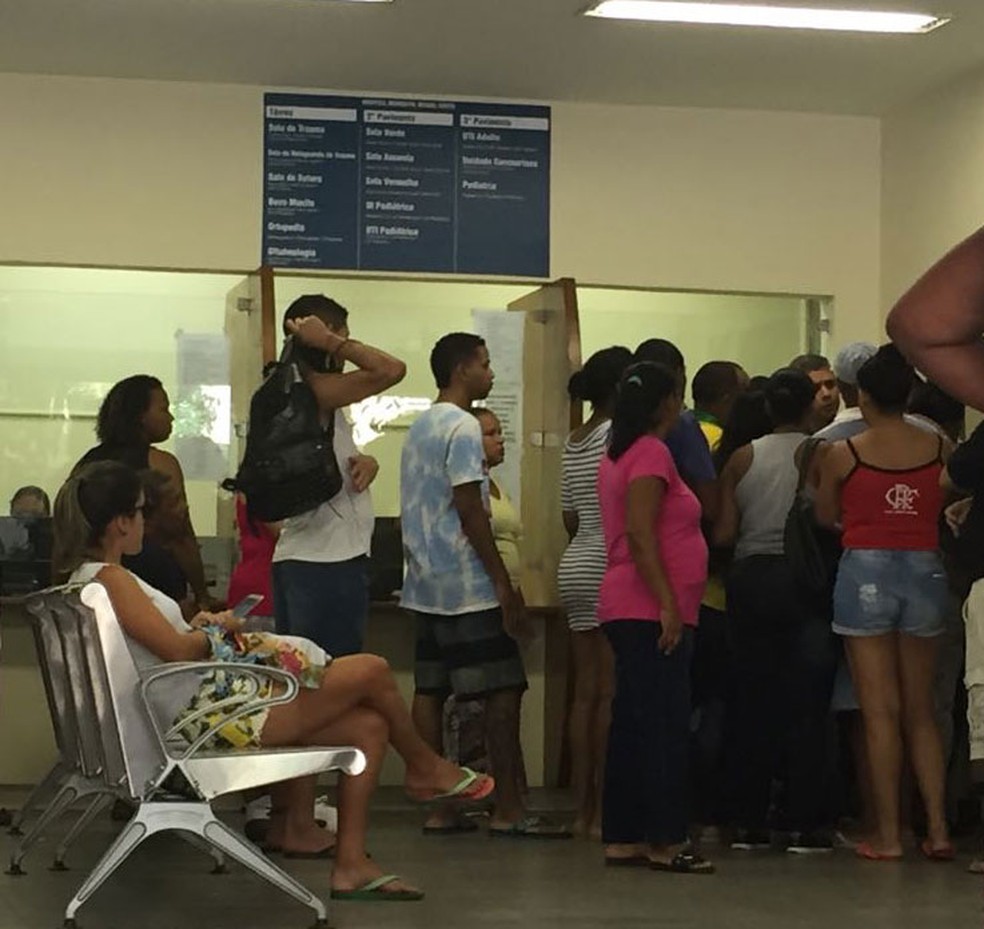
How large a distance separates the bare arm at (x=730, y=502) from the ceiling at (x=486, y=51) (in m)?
1.62

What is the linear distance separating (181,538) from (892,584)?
2.46 metres

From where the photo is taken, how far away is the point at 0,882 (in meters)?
5.55

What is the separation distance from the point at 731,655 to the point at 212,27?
2.93m

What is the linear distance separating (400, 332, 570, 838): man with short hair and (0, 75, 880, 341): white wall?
Result: 6.40 feet

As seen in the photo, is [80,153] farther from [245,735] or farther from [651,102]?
[245,735]

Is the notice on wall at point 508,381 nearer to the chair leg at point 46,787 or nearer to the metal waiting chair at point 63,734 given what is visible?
the chair leg at point 46,787

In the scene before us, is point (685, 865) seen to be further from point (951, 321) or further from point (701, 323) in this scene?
point (951, 321)

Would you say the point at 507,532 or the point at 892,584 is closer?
the point at 892,584

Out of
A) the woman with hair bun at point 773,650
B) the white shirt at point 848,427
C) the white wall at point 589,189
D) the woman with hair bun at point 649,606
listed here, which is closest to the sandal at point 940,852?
the woman with hair bun at point 773,650

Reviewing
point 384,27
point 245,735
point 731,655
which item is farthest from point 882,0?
point 245,735

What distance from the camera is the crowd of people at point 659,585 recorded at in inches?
223

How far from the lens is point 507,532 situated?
25.0 ft

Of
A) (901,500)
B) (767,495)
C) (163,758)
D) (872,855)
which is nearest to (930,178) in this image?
(767,495)

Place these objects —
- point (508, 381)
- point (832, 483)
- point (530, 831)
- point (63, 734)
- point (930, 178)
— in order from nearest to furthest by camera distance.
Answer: point (63, 734) → point (832, 483) → point (530, 831) → point (930, 178) → point (508, 381)
